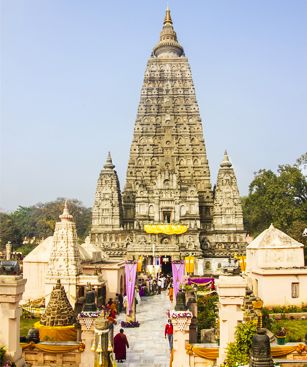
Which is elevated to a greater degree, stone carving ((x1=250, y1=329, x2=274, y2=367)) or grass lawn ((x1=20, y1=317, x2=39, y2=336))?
stone carving ((x1=250, y1=329, x2=274, y2=367))

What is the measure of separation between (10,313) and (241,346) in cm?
524

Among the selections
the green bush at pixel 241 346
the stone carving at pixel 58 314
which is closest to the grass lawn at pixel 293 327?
the green bush at pixel 241 346

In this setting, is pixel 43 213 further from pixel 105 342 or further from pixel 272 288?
pixel 105 342

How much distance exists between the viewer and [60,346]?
41.5ft

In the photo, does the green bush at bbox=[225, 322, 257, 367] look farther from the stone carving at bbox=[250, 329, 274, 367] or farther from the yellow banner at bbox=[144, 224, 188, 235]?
the yellow banner at bbox=[144, 224, 188, 235]

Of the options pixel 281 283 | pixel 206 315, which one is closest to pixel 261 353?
pixel 206 315

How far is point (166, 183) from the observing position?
49.1 metres

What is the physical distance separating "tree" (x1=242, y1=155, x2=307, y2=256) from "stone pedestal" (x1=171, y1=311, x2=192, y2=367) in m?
36.0

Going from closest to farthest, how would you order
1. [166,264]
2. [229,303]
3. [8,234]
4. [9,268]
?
[9,268]
[229,303]
[166,264]
[8,234]

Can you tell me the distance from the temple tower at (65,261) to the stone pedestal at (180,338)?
1006cm

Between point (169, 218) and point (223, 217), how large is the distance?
5.32m

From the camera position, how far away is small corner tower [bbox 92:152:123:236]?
49375 mm

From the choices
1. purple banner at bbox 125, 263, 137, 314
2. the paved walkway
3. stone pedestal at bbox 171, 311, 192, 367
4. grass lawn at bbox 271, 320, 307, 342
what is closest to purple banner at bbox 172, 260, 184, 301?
the paved walkway

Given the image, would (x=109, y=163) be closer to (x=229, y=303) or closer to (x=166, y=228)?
(x=166, y=228)
